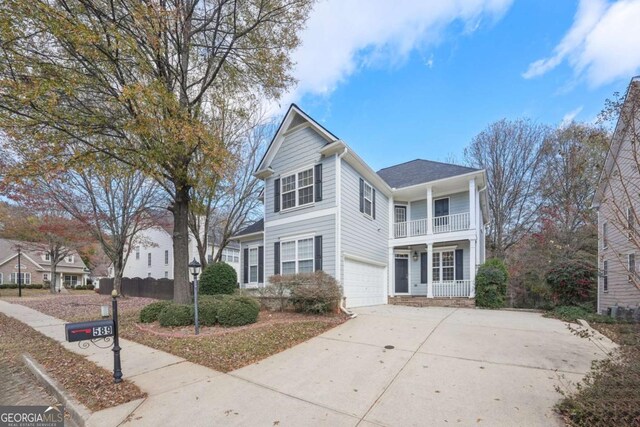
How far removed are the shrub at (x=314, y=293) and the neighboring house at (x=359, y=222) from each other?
1.45m

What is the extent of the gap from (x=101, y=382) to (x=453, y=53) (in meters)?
14.6

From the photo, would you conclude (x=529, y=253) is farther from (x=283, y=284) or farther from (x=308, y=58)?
(x=308, y=58)

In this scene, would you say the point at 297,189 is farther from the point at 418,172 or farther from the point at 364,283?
the point at 418,172

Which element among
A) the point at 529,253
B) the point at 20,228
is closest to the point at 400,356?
the point at 529,253

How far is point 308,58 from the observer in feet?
34.6

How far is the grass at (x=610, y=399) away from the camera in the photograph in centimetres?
Answer: 295

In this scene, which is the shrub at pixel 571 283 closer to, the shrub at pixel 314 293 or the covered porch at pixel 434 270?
the covered porch at pixel 434 270

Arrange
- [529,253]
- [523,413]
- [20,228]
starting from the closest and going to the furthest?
1. [523,413]
2. [529,253]
3. [20,228]

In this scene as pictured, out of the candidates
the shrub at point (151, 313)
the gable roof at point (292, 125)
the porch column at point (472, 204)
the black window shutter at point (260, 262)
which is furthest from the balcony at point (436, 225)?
the shrub at point (151, 313)

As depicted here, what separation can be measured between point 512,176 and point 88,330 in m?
25.7

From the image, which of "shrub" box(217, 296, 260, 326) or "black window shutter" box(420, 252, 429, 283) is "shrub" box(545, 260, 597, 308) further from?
"shrub" box(217, 296, 260, 326)

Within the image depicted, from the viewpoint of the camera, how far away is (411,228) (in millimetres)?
15797

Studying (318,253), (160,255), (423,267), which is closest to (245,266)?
(318,253)

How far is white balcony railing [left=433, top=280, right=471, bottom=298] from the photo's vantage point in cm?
1374
